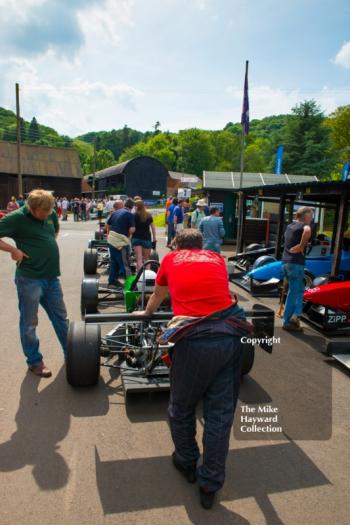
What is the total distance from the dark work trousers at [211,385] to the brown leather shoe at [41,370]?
2207mm

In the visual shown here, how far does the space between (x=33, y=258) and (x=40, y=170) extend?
→ 3931cm

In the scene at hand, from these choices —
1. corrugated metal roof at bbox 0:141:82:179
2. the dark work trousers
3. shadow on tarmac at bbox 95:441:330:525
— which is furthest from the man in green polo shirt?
corrugated metal roof at bbox 0:141:82:179

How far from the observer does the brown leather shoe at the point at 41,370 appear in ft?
14.1

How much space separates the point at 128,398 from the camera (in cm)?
392

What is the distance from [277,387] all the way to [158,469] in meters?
1.86

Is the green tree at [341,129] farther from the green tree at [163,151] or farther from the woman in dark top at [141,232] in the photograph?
the green tree at [163,151]

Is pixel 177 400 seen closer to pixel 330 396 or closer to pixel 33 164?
pixel 330 396

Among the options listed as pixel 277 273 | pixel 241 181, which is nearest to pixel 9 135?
pixel 241 181

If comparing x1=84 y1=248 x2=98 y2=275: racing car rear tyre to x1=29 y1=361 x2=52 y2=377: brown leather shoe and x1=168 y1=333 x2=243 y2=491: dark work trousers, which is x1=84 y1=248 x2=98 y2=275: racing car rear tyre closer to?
x1=29 y1=361 x2=52 y2=377: brown leather shoe

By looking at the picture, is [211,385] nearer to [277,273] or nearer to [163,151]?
[277,273]

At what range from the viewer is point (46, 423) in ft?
11.3

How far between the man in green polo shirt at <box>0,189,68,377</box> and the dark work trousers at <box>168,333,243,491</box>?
2092 mm

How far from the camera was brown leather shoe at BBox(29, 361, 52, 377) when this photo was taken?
429 centimetres

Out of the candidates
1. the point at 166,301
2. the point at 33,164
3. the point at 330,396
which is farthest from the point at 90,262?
the point at 33,164
